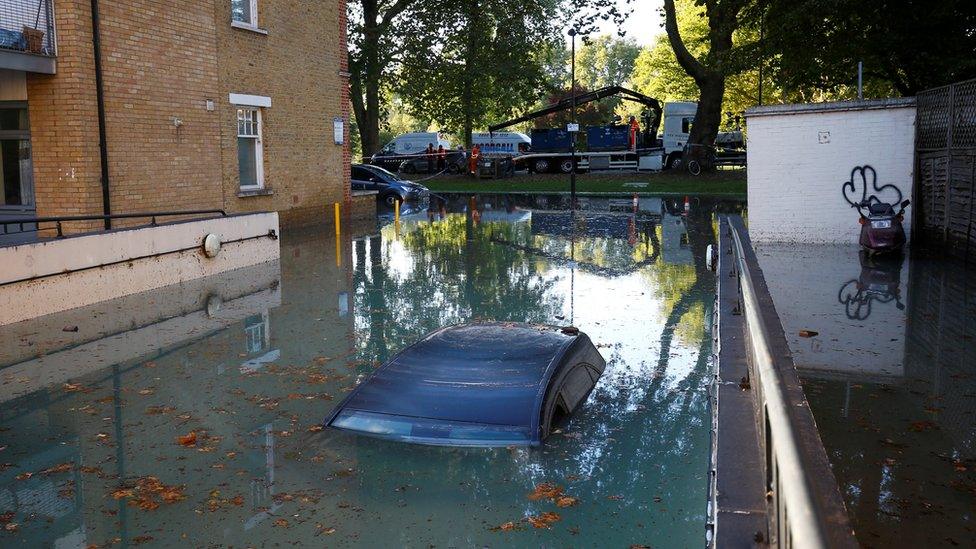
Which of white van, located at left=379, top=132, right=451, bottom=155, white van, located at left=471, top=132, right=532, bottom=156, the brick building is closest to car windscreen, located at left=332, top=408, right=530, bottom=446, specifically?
the brick building

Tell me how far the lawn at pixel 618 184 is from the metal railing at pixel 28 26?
968 inches

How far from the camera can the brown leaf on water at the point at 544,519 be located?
5289 mm

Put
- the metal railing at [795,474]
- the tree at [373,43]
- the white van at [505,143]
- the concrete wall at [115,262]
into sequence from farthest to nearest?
1. the white van at [505,143]
2. the tree at [373,43]
3. the concrete wall at [115,262]
4. the metal railing at [795,474]

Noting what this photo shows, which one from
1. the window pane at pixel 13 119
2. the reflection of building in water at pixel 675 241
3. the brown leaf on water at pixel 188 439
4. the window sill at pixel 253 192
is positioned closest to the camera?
the brown leaf on water at pixel 188 439

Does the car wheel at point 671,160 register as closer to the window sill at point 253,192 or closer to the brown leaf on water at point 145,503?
the window sill at point 253,192

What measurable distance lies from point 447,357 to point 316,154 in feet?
57.7

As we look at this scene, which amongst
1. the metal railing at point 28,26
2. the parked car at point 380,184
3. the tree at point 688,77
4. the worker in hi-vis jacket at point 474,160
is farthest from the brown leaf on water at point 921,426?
the tree at point 688,77

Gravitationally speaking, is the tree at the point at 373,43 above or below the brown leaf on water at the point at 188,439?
above

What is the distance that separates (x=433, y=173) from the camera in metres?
52.3

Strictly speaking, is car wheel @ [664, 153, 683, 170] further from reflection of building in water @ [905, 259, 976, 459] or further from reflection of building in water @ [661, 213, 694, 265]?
reflection of building in water @ [905, 259, 976, 459]

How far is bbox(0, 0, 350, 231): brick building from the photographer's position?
51.1 ft

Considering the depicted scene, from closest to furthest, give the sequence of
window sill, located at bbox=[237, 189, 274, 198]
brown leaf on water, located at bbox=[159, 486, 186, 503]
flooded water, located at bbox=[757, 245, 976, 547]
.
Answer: flooded water, located at bbox=[757, 245, 976, 547]
brown leaf on water, located at bbox=[159, 486, 186, 503]
window sill, located at bbox=[237, 189, 274, 198]

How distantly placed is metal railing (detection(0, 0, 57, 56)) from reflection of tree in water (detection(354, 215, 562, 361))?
6.33 m

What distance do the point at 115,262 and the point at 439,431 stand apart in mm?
7990
